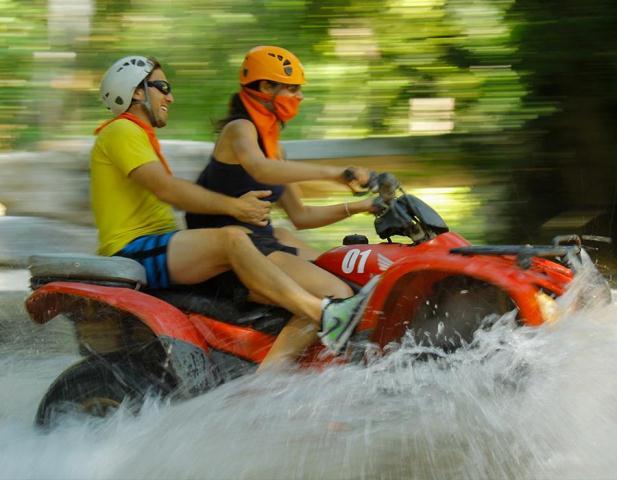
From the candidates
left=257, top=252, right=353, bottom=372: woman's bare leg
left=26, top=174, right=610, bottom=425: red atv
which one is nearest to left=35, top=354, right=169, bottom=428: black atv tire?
left=26, top=174, right=610, bottom=425: red atv

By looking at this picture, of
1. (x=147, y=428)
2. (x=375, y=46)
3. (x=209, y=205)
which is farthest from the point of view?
(x=375, y=46)

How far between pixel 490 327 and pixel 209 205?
1.32m

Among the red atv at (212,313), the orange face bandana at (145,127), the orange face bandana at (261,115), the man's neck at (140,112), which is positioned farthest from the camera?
the man's neck at (140,112)

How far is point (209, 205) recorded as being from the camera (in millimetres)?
4242

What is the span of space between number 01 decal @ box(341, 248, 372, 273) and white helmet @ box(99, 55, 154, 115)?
128 centimetres

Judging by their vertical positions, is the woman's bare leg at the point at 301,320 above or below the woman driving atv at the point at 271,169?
below

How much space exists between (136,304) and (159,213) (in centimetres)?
64

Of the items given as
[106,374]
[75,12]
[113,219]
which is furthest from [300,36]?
Answer: [106,374]

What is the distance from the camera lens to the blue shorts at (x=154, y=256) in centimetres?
426

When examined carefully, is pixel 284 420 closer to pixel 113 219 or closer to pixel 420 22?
pixel 113 219

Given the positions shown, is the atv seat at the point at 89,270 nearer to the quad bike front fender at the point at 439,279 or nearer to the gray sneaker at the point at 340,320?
the gray sneaker at the point at 340,320

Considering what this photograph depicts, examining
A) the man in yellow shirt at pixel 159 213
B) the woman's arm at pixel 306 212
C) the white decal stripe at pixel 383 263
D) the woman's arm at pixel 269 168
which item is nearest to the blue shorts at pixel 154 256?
the man in yellow shirt at pixel 159 213

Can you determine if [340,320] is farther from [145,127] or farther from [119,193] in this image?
[145,127]

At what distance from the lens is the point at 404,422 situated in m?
3.66
